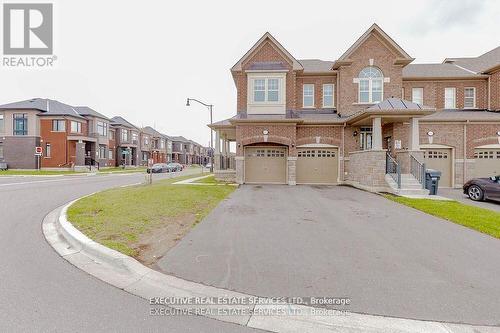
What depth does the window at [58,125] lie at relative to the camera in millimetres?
37375

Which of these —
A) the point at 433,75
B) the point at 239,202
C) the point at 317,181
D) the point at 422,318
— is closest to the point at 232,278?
the point at 422,318

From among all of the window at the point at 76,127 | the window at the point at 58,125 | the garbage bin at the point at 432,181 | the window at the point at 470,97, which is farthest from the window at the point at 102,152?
the window at the point at 470,97

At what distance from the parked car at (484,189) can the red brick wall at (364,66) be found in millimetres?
8280

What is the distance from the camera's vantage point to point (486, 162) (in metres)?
17.5

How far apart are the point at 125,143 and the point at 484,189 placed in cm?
5446

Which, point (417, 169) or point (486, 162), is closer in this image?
point (417, 169)

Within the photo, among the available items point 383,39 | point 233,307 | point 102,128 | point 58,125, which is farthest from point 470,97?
point 102,128

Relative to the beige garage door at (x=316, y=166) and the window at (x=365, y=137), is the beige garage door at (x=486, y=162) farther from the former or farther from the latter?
the beige garage door at (x=316, y=166)

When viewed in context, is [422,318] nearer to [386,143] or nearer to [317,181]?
[317,181]

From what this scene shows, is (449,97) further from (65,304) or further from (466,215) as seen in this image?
(65,304)

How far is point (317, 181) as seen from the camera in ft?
60.1

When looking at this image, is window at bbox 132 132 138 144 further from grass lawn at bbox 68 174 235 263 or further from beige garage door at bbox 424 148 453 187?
beige garage door at bbox 424 148 453 187

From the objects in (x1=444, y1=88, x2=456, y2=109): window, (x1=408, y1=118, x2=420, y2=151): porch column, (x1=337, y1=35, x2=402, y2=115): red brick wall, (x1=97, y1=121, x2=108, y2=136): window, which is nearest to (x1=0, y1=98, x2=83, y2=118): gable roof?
(x1=97, y1=121, x2=108, y2=136): window

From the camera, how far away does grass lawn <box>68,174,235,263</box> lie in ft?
18.1
